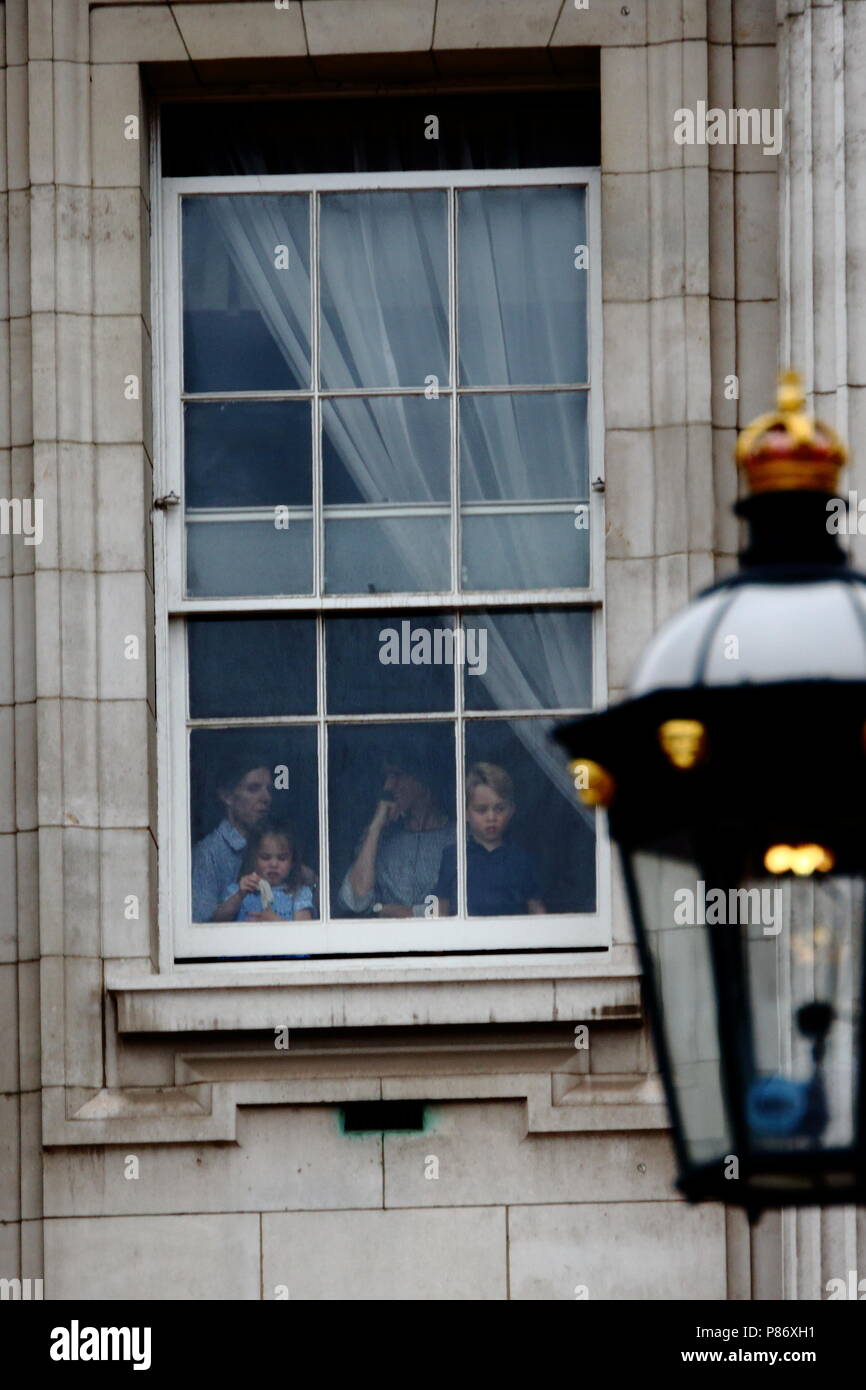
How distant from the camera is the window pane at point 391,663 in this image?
920cm

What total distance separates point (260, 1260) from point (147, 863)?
1.48 m

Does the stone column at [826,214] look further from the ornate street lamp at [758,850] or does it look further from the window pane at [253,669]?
the ornate street lamp at [758,850]

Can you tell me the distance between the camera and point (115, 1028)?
28.8 ft

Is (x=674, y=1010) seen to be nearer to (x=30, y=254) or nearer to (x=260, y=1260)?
(x=260, y=1260)

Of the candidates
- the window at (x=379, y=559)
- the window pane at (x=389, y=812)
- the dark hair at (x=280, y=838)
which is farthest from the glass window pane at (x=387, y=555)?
the dark hair at (x=280, y=838)

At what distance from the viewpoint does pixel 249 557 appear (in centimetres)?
932

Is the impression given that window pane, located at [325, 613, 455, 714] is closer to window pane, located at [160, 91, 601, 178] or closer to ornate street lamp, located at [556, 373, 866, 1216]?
window pane, located at [160, 91, 601, 178]

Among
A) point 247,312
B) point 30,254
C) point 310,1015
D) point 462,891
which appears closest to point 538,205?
point 247,312

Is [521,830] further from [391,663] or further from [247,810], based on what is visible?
[247,810]

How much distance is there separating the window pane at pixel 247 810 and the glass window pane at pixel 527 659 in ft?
2.28

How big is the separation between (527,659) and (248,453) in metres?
1.35

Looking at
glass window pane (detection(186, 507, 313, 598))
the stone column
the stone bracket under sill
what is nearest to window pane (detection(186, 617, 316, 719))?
glass window pane (detection(186, 507, 313, 598))

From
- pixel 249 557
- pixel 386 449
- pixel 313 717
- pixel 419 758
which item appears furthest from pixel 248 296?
pixel 419 758

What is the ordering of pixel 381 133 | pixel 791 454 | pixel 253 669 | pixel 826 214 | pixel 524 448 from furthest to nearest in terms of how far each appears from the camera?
pixel 381 133 < pixel 524 448 < pixel 253 669 < pixel 826 214 < pixel 791 454
